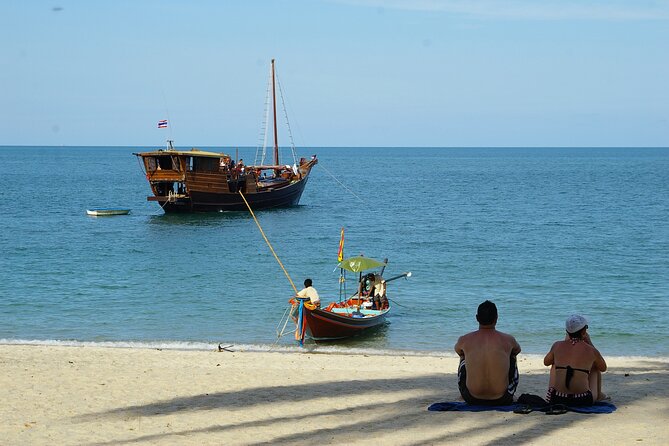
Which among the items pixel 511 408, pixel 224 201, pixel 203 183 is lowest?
pixel 224 201

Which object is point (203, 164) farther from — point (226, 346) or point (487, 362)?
point (487, 362)

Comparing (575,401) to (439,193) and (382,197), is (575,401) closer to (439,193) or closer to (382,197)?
(382,197)

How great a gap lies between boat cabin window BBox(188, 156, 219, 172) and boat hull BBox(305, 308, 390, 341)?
1320 inches

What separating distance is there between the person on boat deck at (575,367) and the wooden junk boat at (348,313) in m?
9.36

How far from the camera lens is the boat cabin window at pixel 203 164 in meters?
52.1

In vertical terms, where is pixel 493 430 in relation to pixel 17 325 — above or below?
above

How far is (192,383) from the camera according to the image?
42.2 feet

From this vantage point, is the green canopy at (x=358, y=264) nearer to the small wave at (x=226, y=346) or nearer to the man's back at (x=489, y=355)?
the small wave at (x=226, y=346)

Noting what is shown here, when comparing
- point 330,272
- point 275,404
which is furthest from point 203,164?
point 275,404

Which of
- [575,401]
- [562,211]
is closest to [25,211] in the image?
[562,211]

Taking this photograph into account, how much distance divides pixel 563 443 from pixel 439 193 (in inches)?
2950

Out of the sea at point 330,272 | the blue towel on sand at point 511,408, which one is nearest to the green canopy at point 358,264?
the sea at point 330,272

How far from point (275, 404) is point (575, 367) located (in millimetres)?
3953

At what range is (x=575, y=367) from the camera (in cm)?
952
